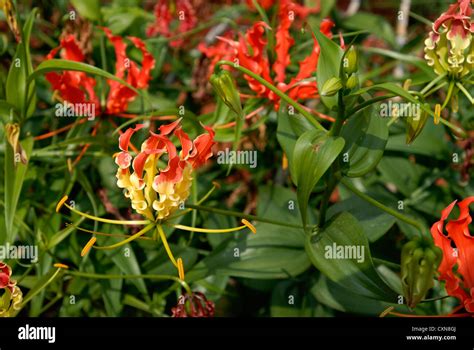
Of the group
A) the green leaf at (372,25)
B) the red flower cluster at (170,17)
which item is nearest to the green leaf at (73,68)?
the red flower cluster at (170,17)

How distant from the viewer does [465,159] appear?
1271 mm

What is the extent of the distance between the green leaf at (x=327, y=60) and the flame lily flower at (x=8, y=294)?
55 cm

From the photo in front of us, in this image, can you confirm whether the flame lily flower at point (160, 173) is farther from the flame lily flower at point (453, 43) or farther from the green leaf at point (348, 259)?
the flame lily flower at point (453, 43)

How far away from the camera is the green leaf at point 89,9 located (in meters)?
1.36

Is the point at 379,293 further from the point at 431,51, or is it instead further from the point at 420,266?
the point at 431,51

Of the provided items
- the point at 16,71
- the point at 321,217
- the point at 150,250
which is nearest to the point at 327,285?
the point at 321,217

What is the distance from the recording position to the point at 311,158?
89 centimetres

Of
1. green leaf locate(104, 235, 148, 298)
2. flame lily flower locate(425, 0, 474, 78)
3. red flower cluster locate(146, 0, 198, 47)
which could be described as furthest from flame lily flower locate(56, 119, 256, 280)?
red flower cluster locate(146, 0, 198, 47)

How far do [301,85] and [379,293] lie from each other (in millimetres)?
406

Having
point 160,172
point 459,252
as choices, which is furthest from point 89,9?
point 459,252

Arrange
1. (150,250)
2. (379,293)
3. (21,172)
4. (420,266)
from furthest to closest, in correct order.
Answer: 1. (150,250)
2. (21,172)
3. (379,293)
4. (420,266)

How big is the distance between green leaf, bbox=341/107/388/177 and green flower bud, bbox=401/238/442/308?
211mm

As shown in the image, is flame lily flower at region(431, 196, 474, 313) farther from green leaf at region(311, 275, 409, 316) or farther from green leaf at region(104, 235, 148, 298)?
green leaf at region(104, 235, 148, 298)

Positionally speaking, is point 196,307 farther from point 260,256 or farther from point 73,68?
point 73,68
